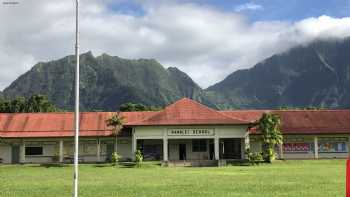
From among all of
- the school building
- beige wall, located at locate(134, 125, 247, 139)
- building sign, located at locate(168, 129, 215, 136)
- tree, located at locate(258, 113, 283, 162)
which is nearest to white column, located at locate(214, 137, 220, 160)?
beige wall, located at locate(134, 125, 247, 139)

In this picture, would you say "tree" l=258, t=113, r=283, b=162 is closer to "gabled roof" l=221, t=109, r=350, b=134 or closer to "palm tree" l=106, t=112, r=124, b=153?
"gabled roof" l=221, t=109, r=350, b=134

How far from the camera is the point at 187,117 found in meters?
46.8

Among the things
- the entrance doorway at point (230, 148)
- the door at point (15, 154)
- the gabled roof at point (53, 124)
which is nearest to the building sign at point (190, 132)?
the entrance doorway at point (230, 148)

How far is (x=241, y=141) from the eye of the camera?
1925 inches

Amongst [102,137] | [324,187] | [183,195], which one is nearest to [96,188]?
[183,195]

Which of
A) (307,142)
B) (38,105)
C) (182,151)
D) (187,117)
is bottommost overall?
(182,151)

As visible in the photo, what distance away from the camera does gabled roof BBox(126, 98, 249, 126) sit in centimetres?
4588

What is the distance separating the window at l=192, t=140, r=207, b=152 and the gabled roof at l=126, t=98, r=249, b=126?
3.75 m

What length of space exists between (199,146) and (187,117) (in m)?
4.79

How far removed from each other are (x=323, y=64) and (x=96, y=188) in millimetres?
188917

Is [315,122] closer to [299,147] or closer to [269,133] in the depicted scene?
[299,147]

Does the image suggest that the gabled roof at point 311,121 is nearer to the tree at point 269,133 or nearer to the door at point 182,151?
the tree at point 269,133

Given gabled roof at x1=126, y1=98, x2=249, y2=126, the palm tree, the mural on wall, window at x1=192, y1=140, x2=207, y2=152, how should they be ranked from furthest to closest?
1. window at x1=192, y1=140, x2=207, y2=152
2. the mural on wall
3. the palm tree
4. gabled roof at x1=126, y1=98, x2=249, y2=126

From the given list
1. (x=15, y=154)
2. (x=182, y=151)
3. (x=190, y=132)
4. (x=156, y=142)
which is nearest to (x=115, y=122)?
(x=156, y=142)
